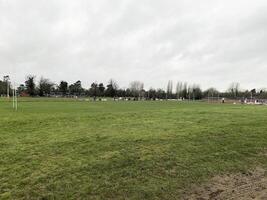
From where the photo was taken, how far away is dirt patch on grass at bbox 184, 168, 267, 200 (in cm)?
831

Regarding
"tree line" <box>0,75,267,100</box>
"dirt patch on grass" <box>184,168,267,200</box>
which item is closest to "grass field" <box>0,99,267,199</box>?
"dirt patch on grass" <box>184,168,267,200</box>

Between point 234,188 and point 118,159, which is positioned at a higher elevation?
point 118,159

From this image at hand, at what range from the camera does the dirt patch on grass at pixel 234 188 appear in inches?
327

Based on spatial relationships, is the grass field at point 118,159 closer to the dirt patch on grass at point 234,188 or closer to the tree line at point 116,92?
the dirt patch on grass at point 234,188

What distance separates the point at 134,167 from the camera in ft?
33.1

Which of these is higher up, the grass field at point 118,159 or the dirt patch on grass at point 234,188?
the grass field at point 118,159

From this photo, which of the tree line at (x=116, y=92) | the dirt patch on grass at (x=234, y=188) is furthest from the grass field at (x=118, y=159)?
the tree line at (x=116, y=92)

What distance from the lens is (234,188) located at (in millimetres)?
8992

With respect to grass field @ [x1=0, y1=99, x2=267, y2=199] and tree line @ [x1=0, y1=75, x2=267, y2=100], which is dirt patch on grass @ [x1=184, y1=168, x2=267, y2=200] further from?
tree line @ [x1=0, y1=75, x2=267, y2=100]

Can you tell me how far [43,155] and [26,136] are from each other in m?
4.20

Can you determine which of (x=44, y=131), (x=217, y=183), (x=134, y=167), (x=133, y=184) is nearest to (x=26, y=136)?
(x=44, y=131)

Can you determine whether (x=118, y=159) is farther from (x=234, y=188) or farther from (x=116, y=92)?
(x=116, y=92)

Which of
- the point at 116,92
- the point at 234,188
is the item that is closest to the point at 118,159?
the point at 234,188

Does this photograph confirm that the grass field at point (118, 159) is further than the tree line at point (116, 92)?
No
